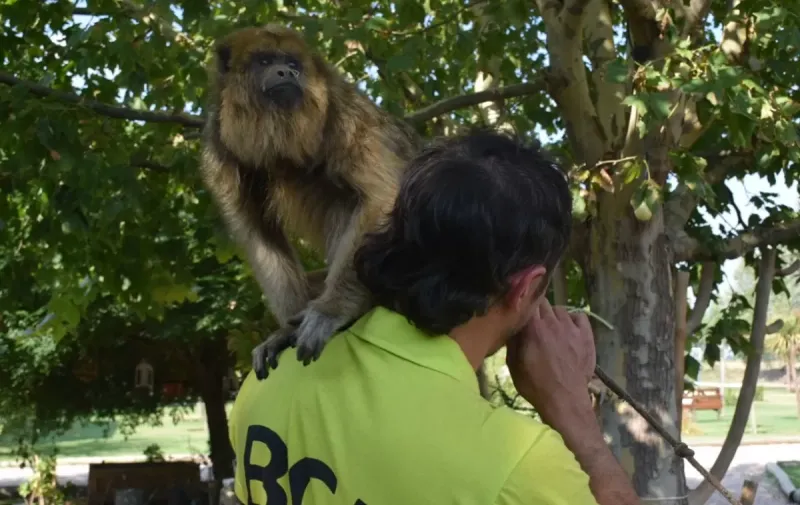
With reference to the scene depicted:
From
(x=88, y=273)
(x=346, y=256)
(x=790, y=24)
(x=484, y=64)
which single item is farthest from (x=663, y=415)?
(x=88, y=273)

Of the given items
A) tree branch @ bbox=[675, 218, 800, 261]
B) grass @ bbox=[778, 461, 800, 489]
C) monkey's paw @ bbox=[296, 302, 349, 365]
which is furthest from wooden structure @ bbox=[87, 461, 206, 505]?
monkey's paw @ bbox=[296, 302, 349, 365]

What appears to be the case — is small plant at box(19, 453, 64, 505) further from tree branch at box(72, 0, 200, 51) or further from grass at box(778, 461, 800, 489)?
grass at box(778, 461, 800, 489)

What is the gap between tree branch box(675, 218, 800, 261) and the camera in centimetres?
484

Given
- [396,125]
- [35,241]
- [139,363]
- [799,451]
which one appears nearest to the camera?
[396,125]

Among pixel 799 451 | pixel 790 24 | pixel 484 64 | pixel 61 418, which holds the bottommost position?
pixel 799 451

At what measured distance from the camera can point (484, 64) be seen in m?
6.08

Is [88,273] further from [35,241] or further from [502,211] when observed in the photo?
[502,211]

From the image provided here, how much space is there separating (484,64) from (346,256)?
3.68 metres

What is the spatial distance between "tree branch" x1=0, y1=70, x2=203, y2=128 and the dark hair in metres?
3.34

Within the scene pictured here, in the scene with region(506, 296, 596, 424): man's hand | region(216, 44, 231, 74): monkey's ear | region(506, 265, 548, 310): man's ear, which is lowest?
region(506, 296, 596, 424): man's hand

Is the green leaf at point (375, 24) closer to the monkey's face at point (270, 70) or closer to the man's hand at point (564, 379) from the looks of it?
the monkey's face at point (270, 70)

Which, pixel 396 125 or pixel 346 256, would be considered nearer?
pixel 346 256

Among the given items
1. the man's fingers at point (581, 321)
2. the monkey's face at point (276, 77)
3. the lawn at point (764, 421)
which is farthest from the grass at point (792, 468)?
the man's fingers at point (581, 321)

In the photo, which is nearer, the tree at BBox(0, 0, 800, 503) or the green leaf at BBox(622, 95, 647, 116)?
the green leaf at BBox(622, 95, 647, 116)
